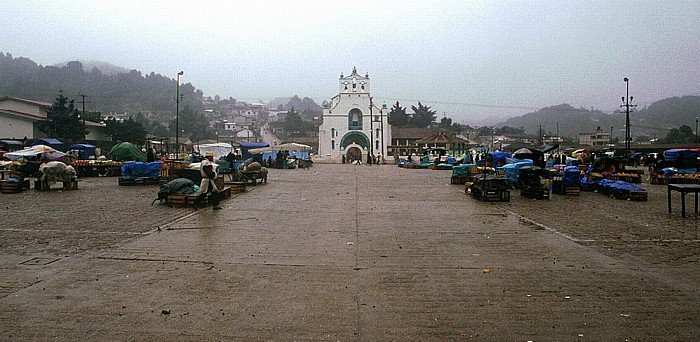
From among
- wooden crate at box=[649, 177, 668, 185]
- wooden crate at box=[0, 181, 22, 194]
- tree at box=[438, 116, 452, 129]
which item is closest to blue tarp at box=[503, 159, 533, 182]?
wooden crate at box=[649, 177, 668, 185]

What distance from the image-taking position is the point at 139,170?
66.2ft

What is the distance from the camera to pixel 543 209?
13094mm

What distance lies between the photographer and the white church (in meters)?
78.8

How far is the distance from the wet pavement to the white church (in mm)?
67512

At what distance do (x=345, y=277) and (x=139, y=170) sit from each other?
1663 cm

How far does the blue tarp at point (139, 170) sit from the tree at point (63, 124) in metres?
32.3

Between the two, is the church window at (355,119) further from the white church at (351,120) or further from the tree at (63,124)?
the tree at (63,124)

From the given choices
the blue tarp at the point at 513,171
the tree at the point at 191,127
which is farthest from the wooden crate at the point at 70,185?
the tree at the point at 191,127

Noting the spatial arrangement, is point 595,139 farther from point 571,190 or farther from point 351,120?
point 571,190

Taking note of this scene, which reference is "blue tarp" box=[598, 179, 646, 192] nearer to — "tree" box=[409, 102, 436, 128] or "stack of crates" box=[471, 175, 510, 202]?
"stack of crates" box=[471, 175, 510, 202]

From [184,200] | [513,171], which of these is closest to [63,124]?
[184,200]

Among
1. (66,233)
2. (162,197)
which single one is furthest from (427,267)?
(162,197)

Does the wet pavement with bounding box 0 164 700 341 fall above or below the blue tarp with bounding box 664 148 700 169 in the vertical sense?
below

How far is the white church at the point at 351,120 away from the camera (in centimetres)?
7881
